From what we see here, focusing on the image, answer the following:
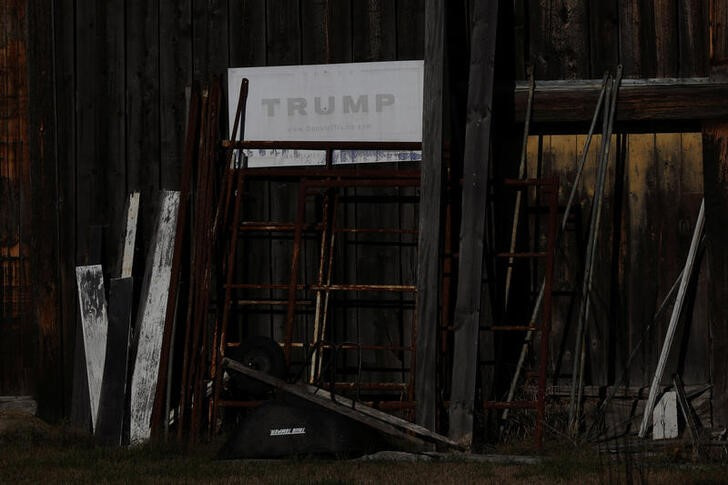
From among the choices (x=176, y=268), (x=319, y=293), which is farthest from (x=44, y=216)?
(x=319, y=293)

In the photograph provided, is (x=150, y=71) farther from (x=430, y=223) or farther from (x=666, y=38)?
(x=666, y=38)

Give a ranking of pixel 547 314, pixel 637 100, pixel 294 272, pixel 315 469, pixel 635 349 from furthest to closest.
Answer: pixel 637 100 < pixel 294 272 < pixel 635 349 < pixel 547 314 < pixel 315 469

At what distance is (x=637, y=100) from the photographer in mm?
9039

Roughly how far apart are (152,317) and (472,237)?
2621mm

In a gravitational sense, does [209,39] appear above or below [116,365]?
above

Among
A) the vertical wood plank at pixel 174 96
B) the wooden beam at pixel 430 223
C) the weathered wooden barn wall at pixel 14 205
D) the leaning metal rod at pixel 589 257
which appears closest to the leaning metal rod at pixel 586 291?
the leaning metal rod at pixel 589 257

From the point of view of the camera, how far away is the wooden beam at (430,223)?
8211 mm

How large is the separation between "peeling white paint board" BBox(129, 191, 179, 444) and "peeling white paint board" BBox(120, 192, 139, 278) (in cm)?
17

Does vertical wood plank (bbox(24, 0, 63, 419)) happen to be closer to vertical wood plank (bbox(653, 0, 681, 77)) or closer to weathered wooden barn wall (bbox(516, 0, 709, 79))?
weathered wooden barn wall (bbox(516, 0, 709, 79))

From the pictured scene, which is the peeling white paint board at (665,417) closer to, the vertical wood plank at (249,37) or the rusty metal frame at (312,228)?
the rusty metal frame at (312,228)

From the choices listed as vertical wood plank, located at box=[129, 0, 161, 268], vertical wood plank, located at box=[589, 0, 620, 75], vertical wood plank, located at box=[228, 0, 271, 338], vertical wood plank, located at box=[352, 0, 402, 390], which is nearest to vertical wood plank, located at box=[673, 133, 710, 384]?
vertical wood plank, located at box=[589, 0, 620, 75]

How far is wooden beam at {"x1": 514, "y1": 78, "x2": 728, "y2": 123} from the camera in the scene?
8945 mm

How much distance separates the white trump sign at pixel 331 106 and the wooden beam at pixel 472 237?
941 mm

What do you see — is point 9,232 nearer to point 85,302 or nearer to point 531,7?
point 85,302
